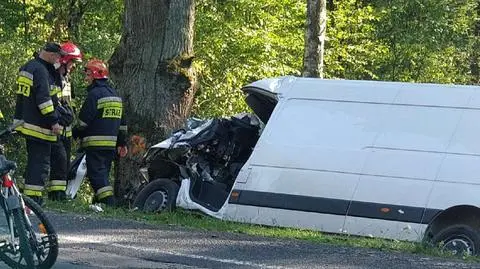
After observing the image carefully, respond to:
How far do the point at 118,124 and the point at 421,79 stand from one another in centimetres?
2008

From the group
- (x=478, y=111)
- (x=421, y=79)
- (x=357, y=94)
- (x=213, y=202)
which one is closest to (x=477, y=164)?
(x=478, y=111)

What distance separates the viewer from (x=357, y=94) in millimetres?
10039

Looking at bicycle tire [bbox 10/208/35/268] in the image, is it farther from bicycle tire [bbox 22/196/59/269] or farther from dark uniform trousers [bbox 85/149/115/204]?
dark uniform trousers [bbox 85/149/115/204]

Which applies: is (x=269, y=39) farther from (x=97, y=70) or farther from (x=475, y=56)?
(x=97, y=70)

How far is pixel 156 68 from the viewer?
12383 mm

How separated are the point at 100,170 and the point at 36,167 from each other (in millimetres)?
1035

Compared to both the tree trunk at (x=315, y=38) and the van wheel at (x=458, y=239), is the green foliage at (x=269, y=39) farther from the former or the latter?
the van wheel at (x=458, y=239)

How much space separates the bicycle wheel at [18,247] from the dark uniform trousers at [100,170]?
4.72 m

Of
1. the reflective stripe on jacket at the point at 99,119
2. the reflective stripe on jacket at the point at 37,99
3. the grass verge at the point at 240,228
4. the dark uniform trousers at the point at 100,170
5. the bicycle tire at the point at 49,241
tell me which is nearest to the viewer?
the bicycle tire at the point at 49,241

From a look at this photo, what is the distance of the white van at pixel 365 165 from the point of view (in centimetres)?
897

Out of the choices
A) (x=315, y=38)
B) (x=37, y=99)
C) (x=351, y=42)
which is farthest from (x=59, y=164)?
(x=351, y=42)

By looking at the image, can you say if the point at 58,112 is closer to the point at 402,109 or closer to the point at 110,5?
the point at 402,109

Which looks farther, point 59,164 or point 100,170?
point 100,170

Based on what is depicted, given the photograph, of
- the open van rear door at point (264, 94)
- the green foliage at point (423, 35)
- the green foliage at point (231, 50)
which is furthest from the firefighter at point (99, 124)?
the green foliage at point (423, 35)
